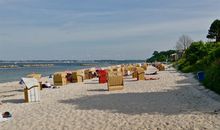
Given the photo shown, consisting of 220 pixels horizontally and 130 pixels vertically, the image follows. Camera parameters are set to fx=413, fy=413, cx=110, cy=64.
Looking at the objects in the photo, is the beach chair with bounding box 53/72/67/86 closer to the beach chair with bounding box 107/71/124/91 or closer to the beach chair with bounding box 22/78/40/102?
the beach chair with bounding box 107/71/124/91

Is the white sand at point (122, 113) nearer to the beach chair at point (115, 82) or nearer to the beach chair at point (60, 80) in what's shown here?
the beach chair at point (115, 82)

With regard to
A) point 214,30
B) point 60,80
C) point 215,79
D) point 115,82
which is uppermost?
point 214,30

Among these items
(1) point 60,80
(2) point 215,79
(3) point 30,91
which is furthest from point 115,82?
(1) point 60,80

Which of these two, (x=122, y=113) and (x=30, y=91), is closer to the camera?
(x=122, y=113)

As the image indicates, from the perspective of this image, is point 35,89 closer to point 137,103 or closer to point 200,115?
point 137,103

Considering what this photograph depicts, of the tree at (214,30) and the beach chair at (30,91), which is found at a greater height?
the tree at (214,30)

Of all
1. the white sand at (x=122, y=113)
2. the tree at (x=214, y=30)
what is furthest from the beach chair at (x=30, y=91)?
the tree at (x=214, y=30)

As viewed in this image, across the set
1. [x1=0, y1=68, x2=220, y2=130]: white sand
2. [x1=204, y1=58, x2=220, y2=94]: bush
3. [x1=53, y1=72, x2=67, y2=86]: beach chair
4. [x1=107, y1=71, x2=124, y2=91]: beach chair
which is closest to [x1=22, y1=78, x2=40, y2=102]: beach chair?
[x1=0, y1=68, x2=220, y2=130]: white sand

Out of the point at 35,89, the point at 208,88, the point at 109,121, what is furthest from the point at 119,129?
the point at 208,88

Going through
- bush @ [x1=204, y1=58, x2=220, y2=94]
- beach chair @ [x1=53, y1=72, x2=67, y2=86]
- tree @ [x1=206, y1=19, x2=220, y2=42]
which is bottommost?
beach chair @ [x1=53, y1=72, x2=67, y2=86]

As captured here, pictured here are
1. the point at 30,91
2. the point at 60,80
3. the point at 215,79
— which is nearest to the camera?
the point at 30,91

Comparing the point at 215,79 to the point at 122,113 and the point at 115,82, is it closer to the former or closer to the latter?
the point at 115,82

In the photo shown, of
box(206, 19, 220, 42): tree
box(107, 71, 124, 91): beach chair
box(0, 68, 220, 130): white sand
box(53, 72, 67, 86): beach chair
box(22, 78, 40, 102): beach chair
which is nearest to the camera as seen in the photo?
box(0, 68, 220, 130): white sand

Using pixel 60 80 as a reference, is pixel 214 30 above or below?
above
